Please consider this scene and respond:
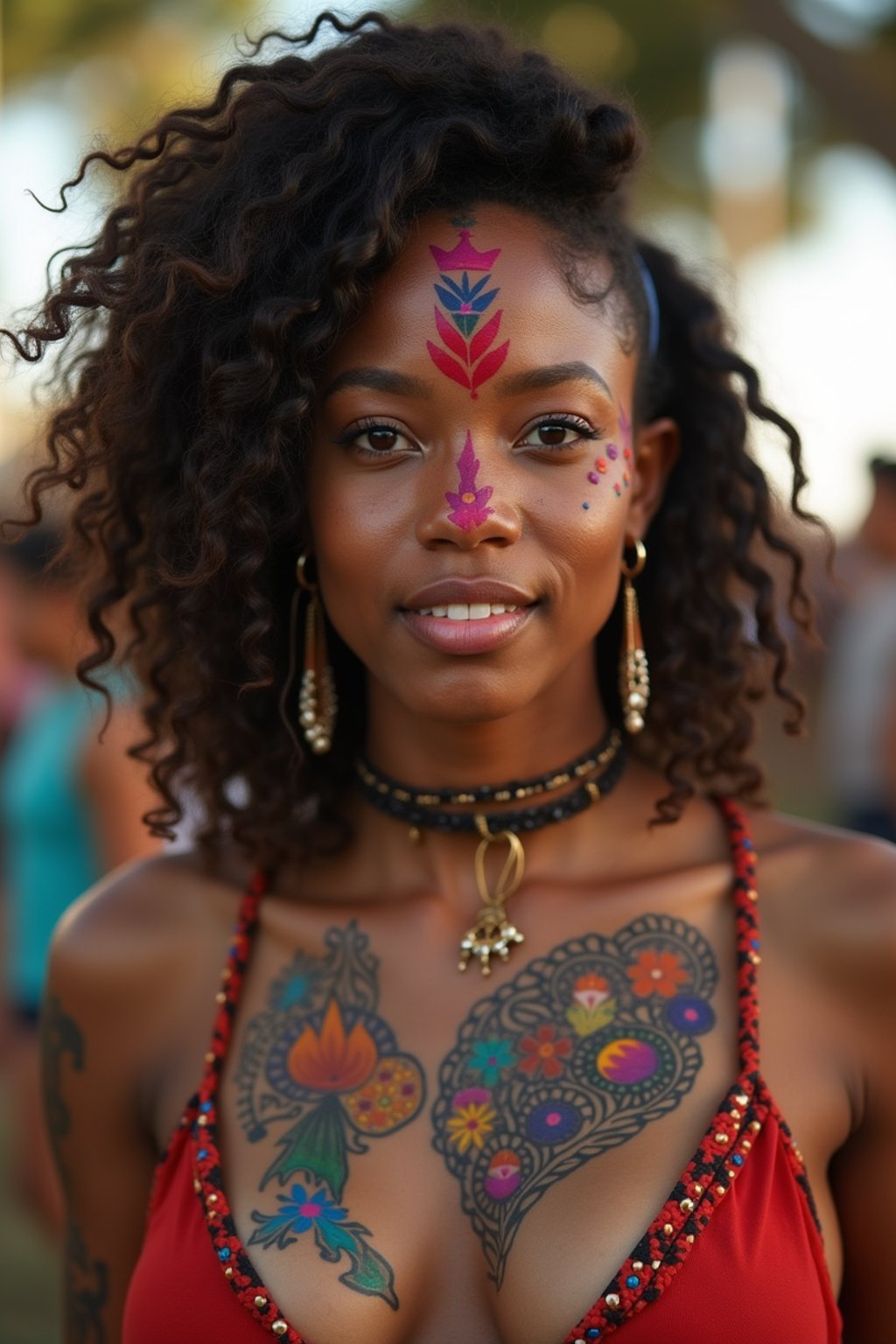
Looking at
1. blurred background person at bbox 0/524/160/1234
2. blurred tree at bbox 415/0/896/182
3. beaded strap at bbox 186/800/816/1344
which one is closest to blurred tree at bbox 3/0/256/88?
blurred tree at bbox 415/0/896/182

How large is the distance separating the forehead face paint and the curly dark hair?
8 cm

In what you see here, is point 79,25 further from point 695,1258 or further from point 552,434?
point 695,1258

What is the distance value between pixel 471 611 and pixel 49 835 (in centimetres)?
247

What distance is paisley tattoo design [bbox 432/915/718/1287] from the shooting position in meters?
2.14

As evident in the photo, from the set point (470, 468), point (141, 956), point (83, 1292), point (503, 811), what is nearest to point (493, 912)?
point (503, 811)

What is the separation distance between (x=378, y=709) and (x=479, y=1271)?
0.86 meters

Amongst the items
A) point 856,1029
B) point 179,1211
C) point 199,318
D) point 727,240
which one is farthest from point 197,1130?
point 727,240

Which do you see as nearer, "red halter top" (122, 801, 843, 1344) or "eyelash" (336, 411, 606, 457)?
"red halter top" (122, 801, 843, 1344)

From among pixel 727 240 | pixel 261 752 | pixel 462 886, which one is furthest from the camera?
pixel 727 240

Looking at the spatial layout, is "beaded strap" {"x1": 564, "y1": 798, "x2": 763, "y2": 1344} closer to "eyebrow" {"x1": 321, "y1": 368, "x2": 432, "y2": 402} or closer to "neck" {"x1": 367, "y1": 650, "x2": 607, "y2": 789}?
"neck" {"x1": 367, "y1": 650, "x2": 607, "y2": 789}

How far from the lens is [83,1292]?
8.44 feet

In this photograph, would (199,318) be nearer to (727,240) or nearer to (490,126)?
(490,126)

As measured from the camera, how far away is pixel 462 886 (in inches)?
97.0

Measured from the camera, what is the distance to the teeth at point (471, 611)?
86.8 inches
